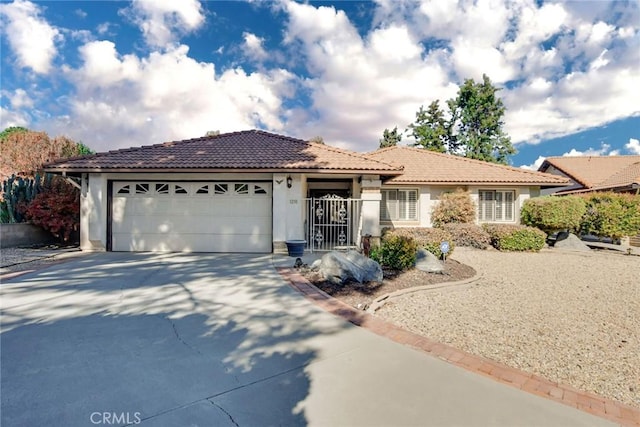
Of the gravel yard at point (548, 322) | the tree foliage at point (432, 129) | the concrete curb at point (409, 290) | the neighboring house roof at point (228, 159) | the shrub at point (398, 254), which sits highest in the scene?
the tree foliage at point (432, 129)

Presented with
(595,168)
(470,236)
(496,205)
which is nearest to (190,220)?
(470,236)

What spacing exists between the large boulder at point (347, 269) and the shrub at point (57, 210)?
10891mm

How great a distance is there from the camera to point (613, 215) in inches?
574

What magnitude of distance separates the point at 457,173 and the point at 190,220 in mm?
13379

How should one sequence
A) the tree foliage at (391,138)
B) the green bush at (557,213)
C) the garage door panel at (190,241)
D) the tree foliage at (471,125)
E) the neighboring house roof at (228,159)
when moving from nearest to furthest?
the neighboring house roof at (228,159) → the garage door panel at (190,241) → the green bush at (557,213) → the tree foliage at (471,125) → the tree foliage at (391,138)

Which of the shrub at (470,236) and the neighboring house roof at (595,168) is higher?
the neighboring house roof at (595,168)

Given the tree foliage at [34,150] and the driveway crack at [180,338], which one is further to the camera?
the tree foliage at [34,150]

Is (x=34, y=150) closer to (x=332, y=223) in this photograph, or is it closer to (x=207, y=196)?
(x=207, y=196)

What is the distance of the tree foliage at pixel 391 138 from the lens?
36759mm

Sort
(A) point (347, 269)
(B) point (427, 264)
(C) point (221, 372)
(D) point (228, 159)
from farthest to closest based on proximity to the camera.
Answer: (D) point (228, 159)
(B) point (427, 264)
(A) point (347, 269)
(C) point (221, 372)

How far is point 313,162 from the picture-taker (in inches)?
444

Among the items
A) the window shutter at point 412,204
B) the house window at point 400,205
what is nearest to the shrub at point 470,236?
the window shutter at point 412,204

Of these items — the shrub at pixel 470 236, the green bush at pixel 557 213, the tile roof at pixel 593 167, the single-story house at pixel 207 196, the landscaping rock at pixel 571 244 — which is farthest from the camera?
the tile roof at pixel 593 167

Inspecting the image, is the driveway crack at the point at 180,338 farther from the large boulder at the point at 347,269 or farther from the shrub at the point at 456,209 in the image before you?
the shrub at the point at 456,209
